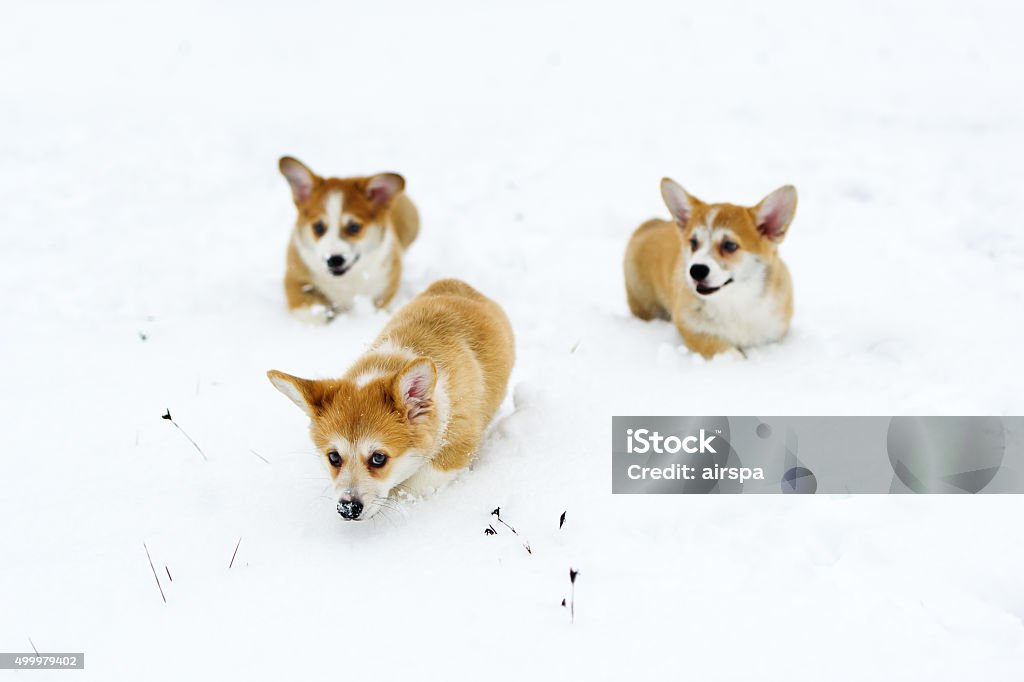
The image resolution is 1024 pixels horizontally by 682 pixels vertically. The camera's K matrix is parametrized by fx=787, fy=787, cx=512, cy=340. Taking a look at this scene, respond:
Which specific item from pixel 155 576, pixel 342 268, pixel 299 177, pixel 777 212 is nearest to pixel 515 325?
pixel 342 268

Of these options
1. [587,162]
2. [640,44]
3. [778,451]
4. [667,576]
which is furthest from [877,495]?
[640,44]

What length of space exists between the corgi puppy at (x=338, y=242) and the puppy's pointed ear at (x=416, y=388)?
241cm

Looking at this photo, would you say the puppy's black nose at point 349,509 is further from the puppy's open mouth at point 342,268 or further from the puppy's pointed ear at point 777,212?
the puppy's pointed ear at point 777,212

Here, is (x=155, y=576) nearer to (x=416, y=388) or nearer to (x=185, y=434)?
(x=185, y=434)

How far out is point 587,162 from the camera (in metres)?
7.72

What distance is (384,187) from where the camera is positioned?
5586mm

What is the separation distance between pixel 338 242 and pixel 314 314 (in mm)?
531

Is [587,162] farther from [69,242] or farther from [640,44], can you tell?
[69,242]

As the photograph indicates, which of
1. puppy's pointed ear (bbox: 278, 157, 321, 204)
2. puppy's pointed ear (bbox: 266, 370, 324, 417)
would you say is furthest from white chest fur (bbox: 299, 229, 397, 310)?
puppy's pointed ear (bbox: 266, 370, 324, 417)

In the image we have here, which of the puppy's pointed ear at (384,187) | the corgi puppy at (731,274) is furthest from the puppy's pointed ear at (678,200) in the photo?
the puppy's pointed ear at (384,187)

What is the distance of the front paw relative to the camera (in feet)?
17.2

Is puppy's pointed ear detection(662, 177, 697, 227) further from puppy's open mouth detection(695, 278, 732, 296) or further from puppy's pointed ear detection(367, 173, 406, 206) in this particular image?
puppy's pointed ear detection(367, 173, 406, 206)

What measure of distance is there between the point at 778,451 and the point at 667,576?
1.10 metres

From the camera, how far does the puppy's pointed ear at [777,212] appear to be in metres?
4.52
